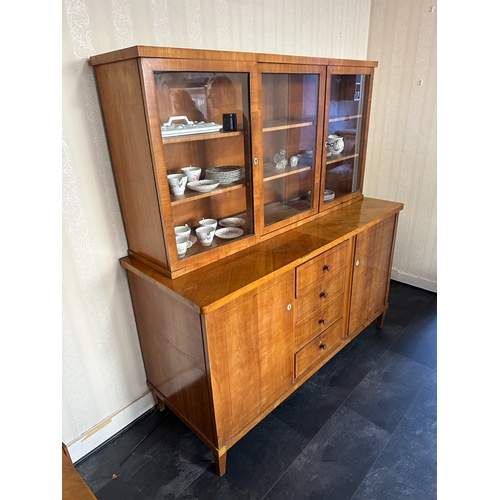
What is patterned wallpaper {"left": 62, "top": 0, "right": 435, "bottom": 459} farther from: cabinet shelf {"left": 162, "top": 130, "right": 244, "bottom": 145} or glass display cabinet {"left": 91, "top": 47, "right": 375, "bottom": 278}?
cabinet shelf {"left": 162, "top": 130, "right": 244, "bottom": 145}

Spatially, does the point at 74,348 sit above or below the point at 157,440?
above

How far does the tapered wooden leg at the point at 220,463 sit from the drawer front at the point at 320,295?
2.15 feet

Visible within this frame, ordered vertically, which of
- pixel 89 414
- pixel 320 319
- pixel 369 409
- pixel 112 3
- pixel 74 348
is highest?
pixel 112 3

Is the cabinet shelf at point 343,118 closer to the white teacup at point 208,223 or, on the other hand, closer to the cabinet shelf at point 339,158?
the cabinet shelf at point 339,158

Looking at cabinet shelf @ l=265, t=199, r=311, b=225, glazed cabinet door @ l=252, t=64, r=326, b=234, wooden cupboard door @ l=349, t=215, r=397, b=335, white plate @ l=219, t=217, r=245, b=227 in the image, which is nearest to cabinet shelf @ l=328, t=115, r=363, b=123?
glazed cabinet door @ l=252, t=64, r=326, b=234

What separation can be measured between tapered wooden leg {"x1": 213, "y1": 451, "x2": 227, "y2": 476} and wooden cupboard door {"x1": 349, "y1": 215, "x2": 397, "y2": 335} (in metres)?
0.99

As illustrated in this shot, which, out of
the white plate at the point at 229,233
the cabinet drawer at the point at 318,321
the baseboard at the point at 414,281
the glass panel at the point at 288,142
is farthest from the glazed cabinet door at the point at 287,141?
the baseboard at the point at 414,281

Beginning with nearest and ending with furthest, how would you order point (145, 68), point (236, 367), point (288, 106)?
point (145, 68), point (236, 367), point (288, 106)

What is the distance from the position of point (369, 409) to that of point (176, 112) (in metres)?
1.65

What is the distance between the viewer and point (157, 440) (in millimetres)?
1677
